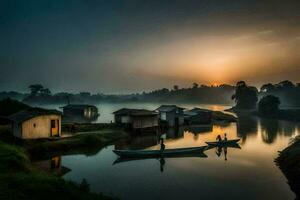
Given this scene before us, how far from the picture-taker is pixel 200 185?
27.8 meters

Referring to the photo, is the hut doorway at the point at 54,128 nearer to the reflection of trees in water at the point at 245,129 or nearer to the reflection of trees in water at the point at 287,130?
the reflection of trees in water at the point at 245,129

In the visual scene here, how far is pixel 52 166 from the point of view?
33156 millimetres

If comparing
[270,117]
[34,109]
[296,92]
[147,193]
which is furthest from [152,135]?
[296,92]

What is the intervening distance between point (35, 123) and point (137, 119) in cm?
2439

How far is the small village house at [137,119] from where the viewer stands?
6034 centimetres

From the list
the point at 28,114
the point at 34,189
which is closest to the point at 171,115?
the point at 28,114

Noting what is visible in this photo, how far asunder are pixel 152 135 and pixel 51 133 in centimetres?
2392

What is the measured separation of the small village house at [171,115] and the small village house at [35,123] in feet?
112

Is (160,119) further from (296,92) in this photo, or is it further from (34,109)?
(296,92)

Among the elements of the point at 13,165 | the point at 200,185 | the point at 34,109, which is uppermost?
the point at 34,109

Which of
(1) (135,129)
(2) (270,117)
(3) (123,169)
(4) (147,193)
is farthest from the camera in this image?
(2) (270,117)

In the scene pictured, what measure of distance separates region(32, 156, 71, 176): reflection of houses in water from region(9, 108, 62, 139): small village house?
6287 mm

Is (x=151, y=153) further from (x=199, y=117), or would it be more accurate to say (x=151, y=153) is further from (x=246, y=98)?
(x=246, y=98)

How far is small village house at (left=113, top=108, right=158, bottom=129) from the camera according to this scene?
60.3 meters
